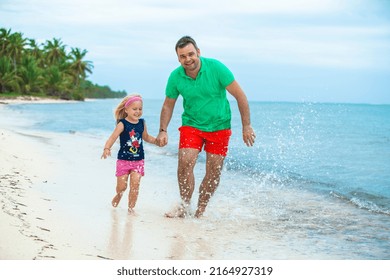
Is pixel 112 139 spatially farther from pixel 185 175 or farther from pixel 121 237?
pixel 121 237

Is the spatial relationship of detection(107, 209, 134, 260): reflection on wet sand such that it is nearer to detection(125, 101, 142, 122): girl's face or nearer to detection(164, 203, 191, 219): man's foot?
detection(164, 203, 191, 219): man's foot

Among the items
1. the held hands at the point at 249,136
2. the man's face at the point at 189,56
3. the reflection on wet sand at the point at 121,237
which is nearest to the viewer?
the reflection on wet sand at the point at 121,237

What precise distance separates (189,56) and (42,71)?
44029 millimetres

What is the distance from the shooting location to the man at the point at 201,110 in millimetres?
4633

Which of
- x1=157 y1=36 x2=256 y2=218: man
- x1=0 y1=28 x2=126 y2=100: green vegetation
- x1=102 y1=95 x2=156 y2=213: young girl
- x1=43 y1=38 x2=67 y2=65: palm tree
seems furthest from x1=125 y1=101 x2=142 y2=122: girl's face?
x1=43 y1=38 x2=67 y2=65: palm tree

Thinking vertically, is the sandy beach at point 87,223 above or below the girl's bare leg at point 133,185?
below

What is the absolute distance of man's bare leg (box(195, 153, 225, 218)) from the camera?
194 inches

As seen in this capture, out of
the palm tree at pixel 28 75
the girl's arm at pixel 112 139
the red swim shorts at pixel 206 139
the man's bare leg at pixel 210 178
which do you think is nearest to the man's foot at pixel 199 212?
the man's bare leg at pixel 210 178

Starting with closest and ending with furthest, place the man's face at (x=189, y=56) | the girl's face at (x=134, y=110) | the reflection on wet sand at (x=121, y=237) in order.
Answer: the reflection on wet sand at (x=121, y=237) → the man's face at (x=189, y=56) → the girl's face at (x=134, y=110)

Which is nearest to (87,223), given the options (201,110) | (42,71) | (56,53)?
(201,110)

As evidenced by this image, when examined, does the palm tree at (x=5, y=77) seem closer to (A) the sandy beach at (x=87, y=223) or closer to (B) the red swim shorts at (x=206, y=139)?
(A) the sandy beach at (x=87, y=223)
